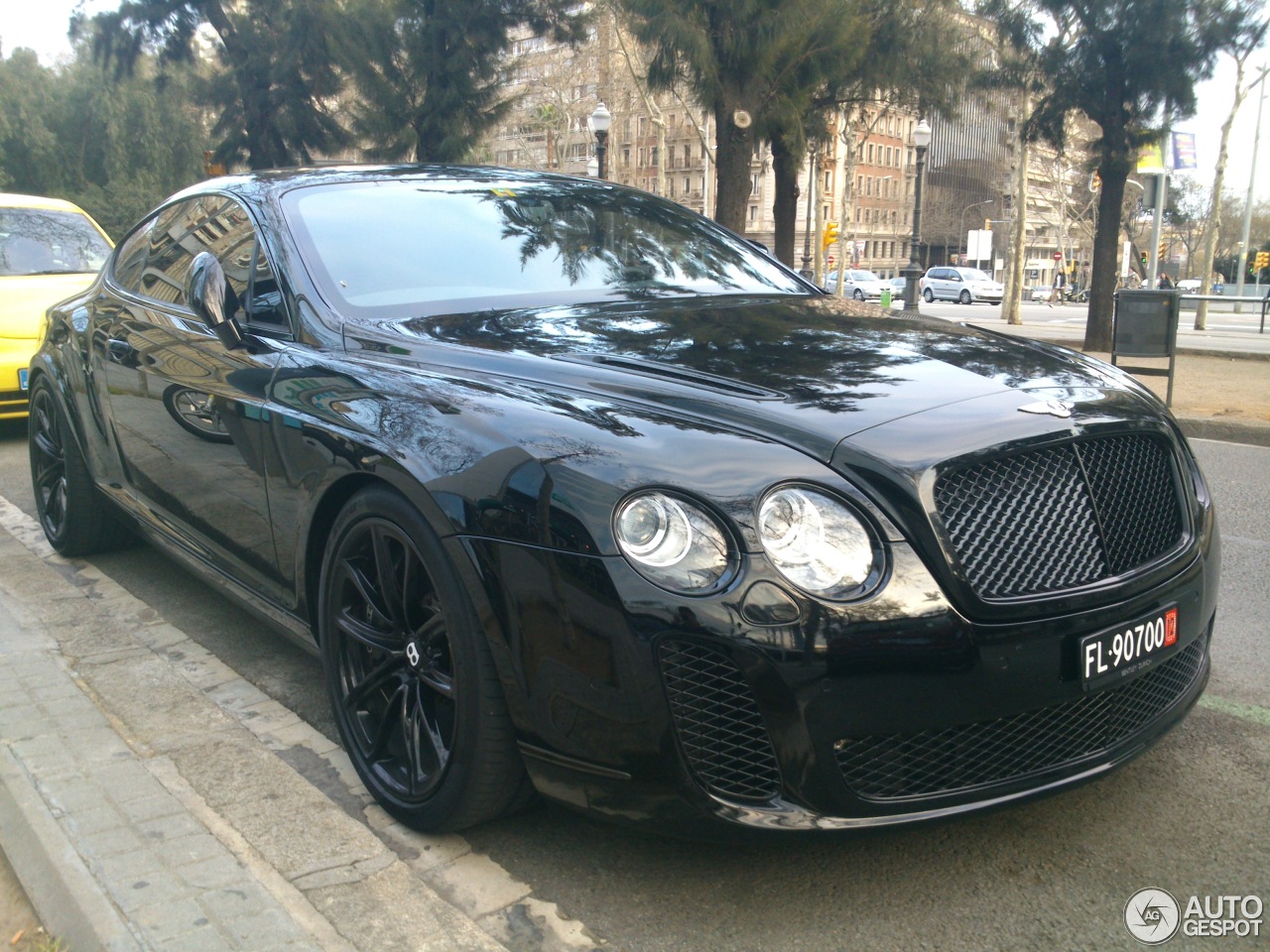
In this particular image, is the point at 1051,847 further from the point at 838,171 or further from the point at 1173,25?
the point at 838,171

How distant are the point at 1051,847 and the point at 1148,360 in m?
10.3

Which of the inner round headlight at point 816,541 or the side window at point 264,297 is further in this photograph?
the side window at point 264,297

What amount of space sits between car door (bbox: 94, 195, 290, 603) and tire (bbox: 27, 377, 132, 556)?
65 centimetres

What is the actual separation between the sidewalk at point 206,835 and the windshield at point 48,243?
6.83 metres

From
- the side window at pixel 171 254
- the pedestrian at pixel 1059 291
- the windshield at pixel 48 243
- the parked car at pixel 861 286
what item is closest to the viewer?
the side window at pixel 171 254

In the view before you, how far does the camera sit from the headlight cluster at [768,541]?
2.13m

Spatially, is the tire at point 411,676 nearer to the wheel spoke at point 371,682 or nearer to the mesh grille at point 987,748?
the wheel spoke at point 371,682

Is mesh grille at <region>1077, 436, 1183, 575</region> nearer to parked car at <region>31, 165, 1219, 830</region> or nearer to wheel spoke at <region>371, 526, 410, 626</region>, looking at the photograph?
parked car at <region>31, 165, 1219, 830</region>

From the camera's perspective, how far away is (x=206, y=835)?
2.51 meters

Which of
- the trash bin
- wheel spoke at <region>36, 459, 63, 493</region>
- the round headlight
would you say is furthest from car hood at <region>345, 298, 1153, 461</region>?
the trash bin

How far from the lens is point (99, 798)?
106 inches

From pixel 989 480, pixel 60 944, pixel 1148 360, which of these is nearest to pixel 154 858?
pixel 60 944

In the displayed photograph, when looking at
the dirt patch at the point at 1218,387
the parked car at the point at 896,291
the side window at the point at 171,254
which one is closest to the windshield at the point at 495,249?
the side window at the point at 171,254

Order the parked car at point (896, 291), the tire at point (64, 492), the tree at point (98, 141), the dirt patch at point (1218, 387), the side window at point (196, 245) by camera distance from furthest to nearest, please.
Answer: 1. the parked car at point (896, 291)
2. the tree at point (98, 141)
3. the dirt patch at point (1218, 387)
4. the tire at point (64, 492)
5. the side window at point (196, 245)
